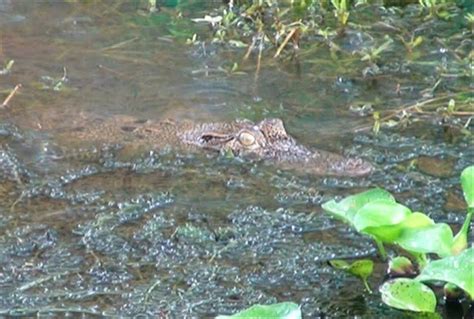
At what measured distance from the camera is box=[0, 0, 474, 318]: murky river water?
3.83 meters

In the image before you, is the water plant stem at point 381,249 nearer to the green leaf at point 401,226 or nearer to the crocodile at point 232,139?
the green leaf at point 401,226

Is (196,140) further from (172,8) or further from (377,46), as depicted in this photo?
(172,8)

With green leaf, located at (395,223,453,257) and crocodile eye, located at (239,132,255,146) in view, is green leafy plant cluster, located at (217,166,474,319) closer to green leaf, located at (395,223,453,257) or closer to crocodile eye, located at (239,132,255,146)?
green leaf, located at (395,223,453,257)

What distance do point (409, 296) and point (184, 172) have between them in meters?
1.84

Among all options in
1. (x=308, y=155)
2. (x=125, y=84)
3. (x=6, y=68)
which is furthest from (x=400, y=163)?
(x=6, y=68)

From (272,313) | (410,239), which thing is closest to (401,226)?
(410,239)

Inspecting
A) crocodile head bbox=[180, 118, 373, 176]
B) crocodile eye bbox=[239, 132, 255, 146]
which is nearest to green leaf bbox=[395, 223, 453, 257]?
crocodile head bbox=[180, 118, 373, 176]

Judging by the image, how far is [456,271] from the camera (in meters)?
3.33

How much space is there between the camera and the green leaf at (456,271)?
331 centimetres

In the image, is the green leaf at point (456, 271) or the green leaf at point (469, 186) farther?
the green leaf at point (469, 186)

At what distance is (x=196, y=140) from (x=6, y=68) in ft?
4.96

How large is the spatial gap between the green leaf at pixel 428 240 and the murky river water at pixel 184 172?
0.93ft

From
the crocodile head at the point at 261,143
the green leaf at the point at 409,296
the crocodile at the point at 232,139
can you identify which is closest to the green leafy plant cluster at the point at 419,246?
the green leaf at the point at 409,296

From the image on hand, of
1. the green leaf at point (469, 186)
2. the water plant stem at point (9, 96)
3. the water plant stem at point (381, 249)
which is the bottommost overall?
the water plant stem at point (9, 96)
